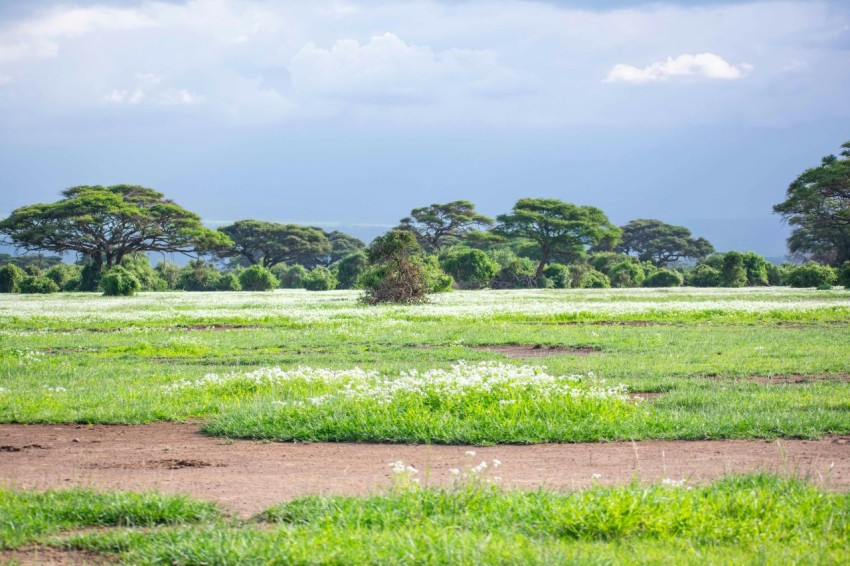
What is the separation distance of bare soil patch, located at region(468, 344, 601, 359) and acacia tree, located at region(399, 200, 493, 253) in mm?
70655

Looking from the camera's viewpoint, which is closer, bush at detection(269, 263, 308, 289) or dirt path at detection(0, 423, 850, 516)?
dirt path at detection(0, 423, 850, 516)

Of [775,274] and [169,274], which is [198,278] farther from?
[775,274]

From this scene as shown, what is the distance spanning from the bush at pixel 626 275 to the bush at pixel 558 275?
4.38m

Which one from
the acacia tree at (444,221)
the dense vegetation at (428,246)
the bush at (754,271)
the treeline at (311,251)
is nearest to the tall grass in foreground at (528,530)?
the dense vegetation at (428,246)

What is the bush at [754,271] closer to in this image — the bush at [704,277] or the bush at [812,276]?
the bush at [704,277]

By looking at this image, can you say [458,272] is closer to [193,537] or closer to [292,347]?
[292,347]

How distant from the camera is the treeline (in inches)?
2443

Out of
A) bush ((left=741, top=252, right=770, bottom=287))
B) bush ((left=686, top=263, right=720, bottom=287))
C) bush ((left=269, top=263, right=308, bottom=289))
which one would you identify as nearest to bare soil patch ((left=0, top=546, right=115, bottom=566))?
bush ((left=686, top=263, right=720, bottom=287))

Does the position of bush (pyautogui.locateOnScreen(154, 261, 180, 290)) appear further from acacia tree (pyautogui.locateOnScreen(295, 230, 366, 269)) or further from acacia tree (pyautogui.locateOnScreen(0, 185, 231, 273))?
acacia tree (pyautogui.locateOnScreen(295, 230, 366, 269))

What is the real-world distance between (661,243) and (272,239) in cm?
5166

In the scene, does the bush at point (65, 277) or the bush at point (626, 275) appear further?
the bush at point (626, 275)

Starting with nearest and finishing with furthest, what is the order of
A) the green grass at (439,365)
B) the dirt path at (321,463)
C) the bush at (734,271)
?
1. the dirt path at (321,463)
2. the green grass at (439,365)
3. the bush at (734,271)

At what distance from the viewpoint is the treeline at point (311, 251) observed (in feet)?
204

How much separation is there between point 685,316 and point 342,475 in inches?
909
